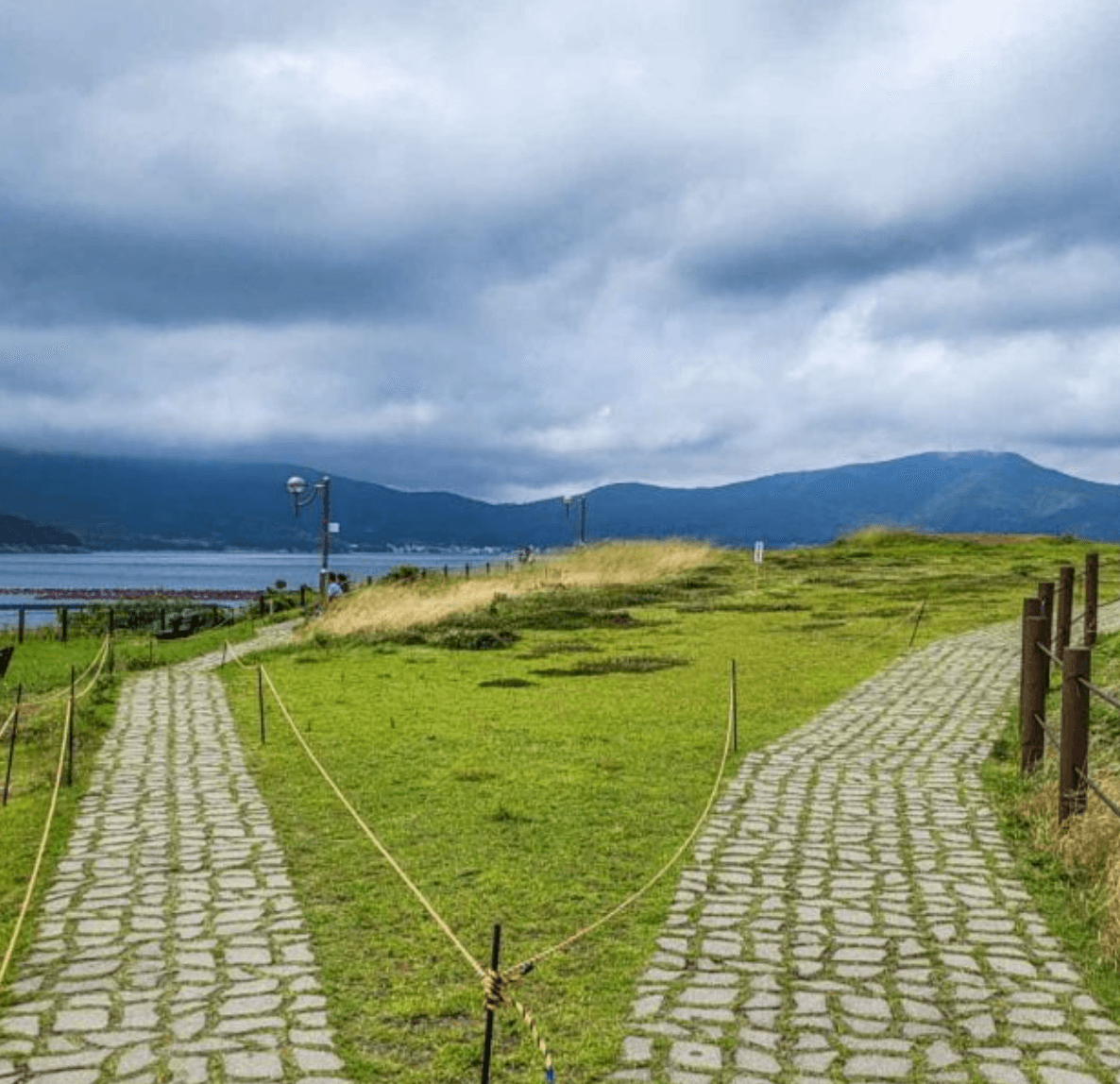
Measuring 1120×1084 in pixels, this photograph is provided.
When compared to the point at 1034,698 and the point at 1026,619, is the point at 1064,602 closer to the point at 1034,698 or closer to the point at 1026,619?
the point at 1026,619

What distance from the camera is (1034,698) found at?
35.2 ft

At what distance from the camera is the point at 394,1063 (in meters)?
4.82

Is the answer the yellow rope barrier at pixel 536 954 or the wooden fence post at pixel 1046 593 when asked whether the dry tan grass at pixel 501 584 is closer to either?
the wooden fence post at pixel 1046 593

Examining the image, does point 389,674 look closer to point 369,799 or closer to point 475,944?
point 369,799

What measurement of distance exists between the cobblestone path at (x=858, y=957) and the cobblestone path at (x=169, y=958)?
159 cm

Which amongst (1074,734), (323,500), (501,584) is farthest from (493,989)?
(501,584)

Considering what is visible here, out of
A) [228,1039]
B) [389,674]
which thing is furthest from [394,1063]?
[389,674]

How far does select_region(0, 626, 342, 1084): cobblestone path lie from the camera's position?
4859mm

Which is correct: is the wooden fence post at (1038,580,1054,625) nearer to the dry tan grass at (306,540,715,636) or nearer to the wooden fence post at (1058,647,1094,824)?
the wooden fence post at (1058,647,1094,824)

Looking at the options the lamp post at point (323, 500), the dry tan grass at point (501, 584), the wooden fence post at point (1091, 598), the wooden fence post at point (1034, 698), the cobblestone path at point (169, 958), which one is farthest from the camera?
the lamp post at point (323, 500)

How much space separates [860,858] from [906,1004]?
269 centimetres

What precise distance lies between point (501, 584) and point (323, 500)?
19.4 feet

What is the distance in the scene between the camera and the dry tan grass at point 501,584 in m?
27.6

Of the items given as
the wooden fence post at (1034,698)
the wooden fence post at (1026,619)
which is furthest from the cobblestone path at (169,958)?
the wooden fence post at (1026,619)
